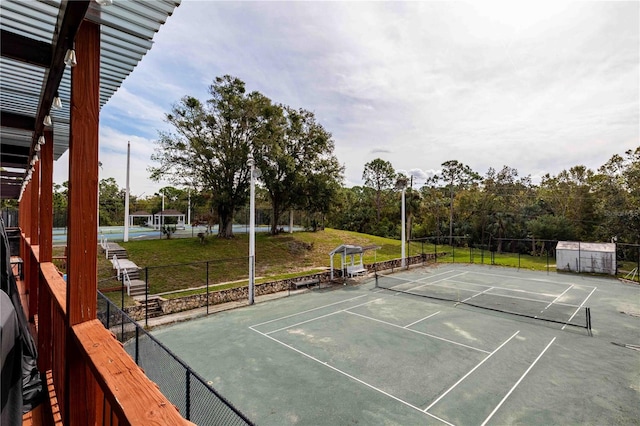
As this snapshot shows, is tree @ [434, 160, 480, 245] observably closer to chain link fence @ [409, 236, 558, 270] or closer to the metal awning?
chain link fence @ [409, 236, 558, 270]

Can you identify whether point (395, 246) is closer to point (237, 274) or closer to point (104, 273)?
point (237, 274)

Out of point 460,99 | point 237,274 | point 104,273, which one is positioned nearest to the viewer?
point 104,273

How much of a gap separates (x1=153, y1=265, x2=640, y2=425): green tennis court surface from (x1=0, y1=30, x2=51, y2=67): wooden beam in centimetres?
636

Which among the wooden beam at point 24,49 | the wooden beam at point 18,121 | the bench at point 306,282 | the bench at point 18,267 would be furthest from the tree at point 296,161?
the wooden beam at point 24,49

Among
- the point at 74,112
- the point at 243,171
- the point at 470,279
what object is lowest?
the point at 470,279

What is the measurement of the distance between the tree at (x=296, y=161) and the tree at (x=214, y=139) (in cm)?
120

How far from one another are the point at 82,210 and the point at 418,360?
345 inches

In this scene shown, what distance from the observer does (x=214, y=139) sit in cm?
2330

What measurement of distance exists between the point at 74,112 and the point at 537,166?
163ft

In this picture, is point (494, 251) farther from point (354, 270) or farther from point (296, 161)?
point (296, 161)

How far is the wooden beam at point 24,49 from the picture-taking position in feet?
7.49

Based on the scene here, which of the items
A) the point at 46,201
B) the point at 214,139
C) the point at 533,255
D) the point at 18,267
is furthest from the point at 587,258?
the point at 18,267

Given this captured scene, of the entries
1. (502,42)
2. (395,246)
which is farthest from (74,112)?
(395,246)

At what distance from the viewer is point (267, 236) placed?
92.1 ft
